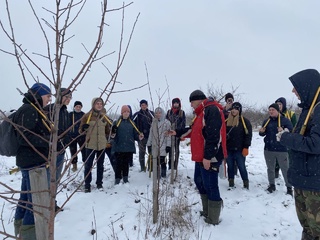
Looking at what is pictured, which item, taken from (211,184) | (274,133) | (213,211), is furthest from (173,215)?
(274,133)

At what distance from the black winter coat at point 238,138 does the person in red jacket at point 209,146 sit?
1.89 meters

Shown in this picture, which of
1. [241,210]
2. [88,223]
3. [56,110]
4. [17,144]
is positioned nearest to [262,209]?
[241,210]

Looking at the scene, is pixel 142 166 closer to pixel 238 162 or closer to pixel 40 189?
pixel 238 162

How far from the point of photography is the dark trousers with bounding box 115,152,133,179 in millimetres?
6199

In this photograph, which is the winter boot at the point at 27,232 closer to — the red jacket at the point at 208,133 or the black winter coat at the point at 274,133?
the red jacket at the point at 208,133

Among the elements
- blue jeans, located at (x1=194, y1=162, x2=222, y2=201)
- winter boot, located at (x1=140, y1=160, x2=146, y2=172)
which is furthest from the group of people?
winter boot, located at (x1=140, y1=160, x2=146, y2=172)

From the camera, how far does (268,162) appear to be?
564cm

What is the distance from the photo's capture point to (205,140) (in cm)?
386

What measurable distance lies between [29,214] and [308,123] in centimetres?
317

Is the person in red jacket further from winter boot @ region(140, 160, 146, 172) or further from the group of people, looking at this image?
winter boot @ region(140, 160, 146, 172)

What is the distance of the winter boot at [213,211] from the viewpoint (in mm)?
3912

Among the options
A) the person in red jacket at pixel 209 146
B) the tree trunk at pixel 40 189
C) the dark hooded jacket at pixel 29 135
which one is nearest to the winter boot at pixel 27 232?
the dark hooded jacket at pixel 29 135

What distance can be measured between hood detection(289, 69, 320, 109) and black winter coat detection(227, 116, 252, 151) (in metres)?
3.11

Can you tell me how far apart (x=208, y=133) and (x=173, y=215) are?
1413 mm
